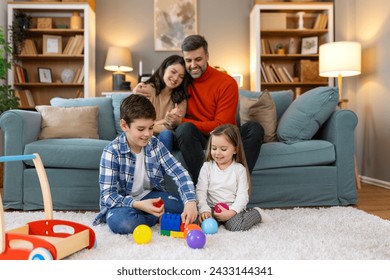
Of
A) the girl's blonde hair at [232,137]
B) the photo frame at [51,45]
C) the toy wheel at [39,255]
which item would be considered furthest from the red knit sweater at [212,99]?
the photo frame at [51,45]

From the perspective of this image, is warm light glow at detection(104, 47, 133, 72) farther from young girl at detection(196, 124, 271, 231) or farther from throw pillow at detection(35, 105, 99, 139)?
young girl at detection(196, 124, 271, 231)

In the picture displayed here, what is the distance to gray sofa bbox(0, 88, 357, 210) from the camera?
2.47 m

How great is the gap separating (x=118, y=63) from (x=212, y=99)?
260 centimetres

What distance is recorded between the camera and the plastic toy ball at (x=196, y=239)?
151cm

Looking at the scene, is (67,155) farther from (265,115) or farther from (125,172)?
(265,115)

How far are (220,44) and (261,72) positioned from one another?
0.71 meters

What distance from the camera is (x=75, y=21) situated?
4707 mm

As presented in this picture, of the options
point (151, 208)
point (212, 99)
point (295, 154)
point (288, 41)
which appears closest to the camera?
point (151, 208)

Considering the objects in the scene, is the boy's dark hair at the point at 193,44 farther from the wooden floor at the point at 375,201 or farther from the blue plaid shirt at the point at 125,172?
the wooden floor at the point at 375,201

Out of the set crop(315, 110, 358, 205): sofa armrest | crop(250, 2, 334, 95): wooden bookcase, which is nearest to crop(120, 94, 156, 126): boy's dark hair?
crop(315, 110, 358, 205): sofa armrest

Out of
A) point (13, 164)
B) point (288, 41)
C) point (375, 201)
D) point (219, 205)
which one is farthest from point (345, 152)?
point (288, 41)

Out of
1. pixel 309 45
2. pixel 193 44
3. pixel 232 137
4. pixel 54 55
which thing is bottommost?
pixel 232 137

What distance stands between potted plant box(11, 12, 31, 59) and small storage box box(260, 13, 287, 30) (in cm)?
276
